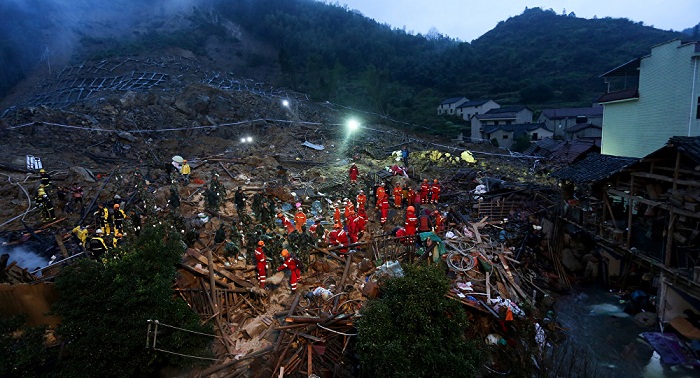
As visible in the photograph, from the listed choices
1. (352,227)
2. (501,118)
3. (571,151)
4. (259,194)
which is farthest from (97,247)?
(501,118)

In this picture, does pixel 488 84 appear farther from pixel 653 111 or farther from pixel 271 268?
pixel 271 268

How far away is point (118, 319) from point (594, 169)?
15558mm

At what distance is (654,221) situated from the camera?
10.4 m

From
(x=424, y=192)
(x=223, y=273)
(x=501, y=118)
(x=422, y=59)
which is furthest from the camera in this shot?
(x=422, y=59)

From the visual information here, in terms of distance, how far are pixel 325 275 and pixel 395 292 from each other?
4.01 metres

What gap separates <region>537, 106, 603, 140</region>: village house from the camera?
39.6m

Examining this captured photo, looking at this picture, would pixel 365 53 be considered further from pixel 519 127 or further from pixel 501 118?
pixel 519 127

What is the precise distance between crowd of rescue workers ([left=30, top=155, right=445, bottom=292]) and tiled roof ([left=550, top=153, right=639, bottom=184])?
5.34m

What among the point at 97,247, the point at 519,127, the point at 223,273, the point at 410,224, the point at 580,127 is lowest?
the point at 223,273

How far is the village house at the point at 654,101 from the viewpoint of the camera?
14.4 m

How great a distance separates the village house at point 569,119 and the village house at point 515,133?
2307 millimetres

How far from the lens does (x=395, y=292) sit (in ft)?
22.6

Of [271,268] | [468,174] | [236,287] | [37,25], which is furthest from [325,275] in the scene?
[37,25]

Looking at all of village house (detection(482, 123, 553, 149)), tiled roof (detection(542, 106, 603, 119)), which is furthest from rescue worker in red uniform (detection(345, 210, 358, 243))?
tiled roof (detection(542, 106, 603, 119))
